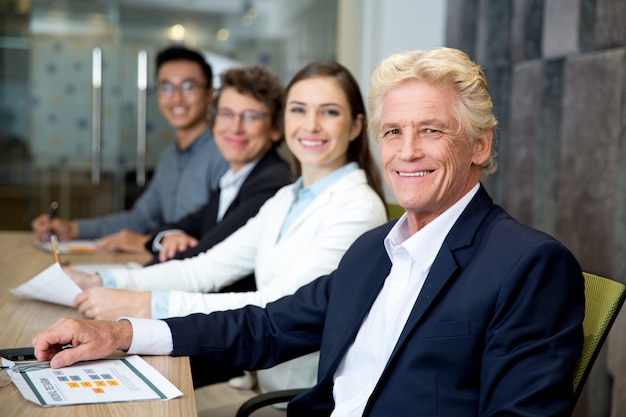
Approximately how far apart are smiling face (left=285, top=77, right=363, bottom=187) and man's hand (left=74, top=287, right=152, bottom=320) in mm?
678

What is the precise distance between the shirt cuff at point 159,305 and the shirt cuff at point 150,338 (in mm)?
241

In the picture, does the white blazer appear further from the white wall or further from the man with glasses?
the white wall

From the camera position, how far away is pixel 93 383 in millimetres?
1442

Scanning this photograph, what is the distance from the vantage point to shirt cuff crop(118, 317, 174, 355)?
1.65 meters

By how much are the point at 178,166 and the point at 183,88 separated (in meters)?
0.43

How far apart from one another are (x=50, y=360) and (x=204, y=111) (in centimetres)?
254

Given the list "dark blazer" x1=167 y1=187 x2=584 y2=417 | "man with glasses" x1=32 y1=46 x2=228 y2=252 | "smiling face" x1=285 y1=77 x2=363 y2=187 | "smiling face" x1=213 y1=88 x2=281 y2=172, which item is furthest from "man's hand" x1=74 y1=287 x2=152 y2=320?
"man with glasses" x1=32 y1=46 x2=228 y2=252

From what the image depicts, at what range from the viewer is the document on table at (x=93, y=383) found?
4.47 ft

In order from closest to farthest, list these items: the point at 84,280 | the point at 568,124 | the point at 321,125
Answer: the point at 84,280, the point at 321,125, the point at 568,124

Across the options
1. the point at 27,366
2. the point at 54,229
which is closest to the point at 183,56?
the point at 54,229

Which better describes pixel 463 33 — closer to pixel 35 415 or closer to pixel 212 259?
pixel 212 259

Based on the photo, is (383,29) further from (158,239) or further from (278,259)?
(278,259)

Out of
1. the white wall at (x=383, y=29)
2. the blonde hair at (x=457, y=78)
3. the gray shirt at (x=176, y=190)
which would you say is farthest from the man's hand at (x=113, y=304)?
the white wall at (x=383, y=29)

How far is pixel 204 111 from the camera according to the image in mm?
3994
